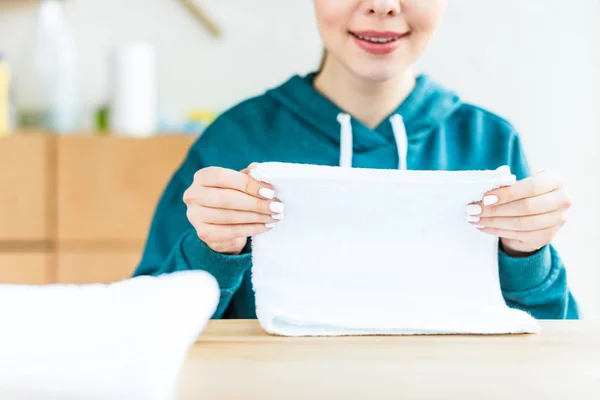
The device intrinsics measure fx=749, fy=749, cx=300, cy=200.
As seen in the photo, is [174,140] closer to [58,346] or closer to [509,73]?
[509,73]

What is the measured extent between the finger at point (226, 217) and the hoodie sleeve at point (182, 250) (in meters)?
0.07

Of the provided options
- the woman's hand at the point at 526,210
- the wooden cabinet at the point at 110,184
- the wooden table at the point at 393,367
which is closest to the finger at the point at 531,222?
the woman's hand at the point at 526,210

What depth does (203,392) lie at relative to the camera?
42cm

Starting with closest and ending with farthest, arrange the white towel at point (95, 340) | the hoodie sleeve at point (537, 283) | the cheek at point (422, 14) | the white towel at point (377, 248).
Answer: the white towel at point (95, 340) → the white towel at point (377, 248) → the hoodie sleeve at point (537, 283) → the cheek at point (422, 14)

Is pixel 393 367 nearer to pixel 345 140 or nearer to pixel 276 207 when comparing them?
pixel 276 207

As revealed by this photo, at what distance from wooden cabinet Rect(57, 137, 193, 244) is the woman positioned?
35.8 inches

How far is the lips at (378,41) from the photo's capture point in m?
0.87

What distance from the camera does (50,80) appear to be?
2.07 meters

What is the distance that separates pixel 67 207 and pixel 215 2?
77 centimetres

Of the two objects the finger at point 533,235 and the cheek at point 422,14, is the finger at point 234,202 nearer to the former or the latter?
the finger at point 533,235

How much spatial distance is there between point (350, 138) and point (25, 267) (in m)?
1.28

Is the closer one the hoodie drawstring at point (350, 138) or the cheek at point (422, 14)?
the cheek at point (422, 14)

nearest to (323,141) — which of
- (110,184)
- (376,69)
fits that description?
(376,69)

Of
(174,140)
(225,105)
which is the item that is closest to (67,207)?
(174,140)
